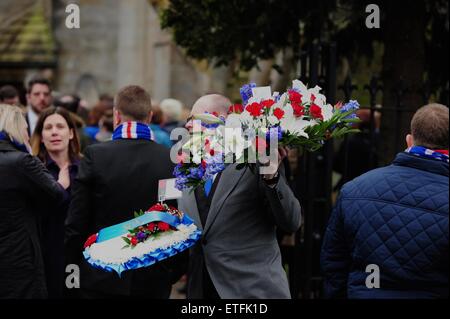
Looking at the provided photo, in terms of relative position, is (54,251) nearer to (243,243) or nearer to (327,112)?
(243,243)

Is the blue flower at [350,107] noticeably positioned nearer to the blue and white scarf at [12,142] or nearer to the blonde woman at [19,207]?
the blonde woman at [19,207]

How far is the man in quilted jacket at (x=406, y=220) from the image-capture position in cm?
451

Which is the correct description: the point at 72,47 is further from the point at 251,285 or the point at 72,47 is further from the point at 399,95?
the point at 251,285

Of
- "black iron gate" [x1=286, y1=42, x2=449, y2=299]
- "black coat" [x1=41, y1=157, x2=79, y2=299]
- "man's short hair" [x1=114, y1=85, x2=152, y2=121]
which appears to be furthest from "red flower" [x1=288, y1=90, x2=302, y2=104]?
"black iron gate" [x1=286, y1=42, x2=449, y2=299]

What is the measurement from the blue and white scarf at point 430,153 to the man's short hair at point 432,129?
23 mm

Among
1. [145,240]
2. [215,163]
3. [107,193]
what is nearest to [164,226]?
[145,240]

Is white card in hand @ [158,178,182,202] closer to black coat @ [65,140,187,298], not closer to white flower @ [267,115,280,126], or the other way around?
black coat @ [65,140,187,298]

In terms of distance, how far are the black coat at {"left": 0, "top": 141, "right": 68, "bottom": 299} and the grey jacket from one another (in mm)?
1417

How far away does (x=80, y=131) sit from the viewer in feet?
27.9

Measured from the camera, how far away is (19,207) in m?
5.95

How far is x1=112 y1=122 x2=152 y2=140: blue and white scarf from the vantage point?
604cm

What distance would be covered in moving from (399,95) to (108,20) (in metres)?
12.7

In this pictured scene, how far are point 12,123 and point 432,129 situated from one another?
281cm

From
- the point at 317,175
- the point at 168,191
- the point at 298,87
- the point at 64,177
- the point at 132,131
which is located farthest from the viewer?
the point at 317,175
